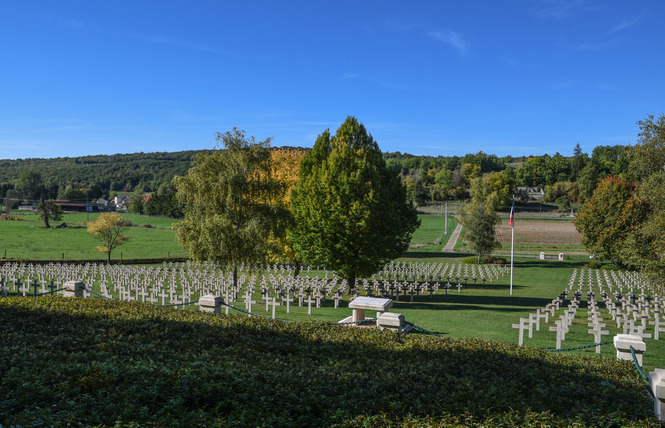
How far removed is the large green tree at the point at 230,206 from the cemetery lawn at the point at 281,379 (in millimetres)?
13881

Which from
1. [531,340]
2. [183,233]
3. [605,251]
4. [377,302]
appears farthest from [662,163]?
[605,251]

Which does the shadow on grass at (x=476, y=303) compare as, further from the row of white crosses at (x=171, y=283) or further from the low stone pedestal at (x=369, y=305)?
the low stone pedestal at (x=369, y=305)

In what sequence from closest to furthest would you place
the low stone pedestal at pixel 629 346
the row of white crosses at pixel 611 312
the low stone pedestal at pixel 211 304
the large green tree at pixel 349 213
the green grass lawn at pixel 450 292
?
the low stone pedestal at pixel 629 346 → the low stone pedestal at pixel 211 304 → the row of white crosses at pixel 611 312 → the green grass lawn at pixel 450 292 → the large green tree at pixel 349 213

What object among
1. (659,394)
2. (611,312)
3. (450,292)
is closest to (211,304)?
(659,394)

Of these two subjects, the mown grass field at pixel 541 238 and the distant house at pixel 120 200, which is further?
the distant house at pixel 120 200

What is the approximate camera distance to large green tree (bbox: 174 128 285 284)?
24391 mm

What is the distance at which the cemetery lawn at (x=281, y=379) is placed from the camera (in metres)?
5.46

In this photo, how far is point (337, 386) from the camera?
Result: 6.62 m

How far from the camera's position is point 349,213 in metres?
26.0

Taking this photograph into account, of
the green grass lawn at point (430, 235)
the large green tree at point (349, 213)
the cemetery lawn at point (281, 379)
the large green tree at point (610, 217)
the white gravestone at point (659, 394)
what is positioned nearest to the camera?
the cemetery lawn at point (281, 379)

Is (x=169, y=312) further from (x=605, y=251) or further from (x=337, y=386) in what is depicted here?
(x=605, y=251)

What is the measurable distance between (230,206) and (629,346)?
20357 mm

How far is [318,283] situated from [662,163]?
1944 cm

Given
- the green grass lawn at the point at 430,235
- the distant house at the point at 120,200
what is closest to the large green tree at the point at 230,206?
the green grass lawn at the point at 430,235
